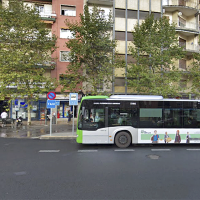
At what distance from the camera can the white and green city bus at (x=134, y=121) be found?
7730mm

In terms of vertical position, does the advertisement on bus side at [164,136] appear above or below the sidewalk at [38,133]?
above

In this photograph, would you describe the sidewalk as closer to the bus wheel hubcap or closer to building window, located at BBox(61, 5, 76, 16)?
the bus wheel hubcap

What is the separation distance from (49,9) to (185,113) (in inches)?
802

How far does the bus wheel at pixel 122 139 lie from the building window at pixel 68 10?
59.8 feet

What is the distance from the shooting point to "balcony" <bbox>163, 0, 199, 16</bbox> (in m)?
20.9

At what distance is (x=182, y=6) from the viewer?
2066 centimetres

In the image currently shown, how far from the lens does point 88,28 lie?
1402 centimetres

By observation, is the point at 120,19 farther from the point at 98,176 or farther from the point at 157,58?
the point at 98,176

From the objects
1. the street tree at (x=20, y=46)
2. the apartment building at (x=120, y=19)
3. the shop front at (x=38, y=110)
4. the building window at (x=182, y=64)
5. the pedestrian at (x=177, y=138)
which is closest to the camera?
the pedestrian at (x=177, y=138)

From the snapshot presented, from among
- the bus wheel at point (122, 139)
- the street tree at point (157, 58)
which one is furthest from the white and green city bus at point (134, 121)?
the street tree at point (157, 58)

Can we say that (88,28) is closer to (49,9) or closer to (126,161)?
(49,9)

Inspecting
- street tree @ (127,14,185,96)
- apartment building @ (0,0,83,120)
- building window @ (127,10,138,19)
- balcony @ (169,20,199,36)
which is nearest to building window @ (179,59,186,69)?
balcony @ (169,20,199,36)

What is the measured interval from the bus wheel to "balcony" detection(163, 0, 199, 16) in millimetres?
20761

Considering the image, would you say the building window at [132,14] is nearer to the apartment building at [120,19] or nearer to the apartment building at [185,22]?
the apartment building at [120,19]
